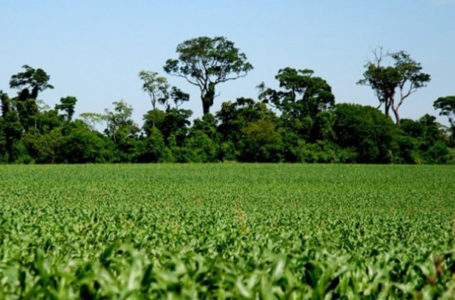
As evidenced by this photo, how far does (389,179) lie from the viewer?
1593 inches

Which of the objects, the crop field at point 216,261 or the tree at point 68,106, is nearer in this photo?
the crop field at point 216,261

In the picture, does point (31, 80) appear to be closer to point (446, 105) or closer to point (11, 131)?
point (11, 131)

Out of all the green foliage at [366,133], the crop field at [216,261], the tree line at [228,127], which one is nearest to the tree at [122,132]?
the tree line at [228,127]

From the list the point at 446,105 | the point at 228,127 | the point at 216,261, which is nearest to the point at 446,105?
the point at 446,105

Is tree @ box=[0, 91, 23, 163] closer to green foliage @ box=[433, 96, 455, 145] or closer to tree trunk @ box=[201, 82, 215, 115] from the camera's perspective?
tree trunk @ box=[201, 82, 215, 115]

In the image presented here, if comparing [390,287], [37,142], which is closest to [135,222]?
[390,287]

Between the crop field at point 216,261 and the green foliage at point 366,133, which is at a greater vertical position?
the green foliage at point 366,133

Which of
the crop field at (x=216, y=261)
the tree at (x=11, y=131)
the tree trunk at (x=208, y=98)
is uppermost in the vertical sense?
the tree trunk at (x=208, y=98)

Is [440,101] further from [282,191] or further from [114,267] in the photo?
[114,267]

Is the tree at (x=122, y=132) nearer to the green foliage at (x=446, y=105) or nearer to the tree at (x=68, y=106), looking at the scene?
the tree at (x=68, y=106)

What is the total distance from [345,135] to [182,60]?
29186 mm

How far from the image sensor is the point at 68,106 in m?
80.1

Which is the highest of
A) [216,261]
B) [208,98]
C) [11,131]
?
[208,98]

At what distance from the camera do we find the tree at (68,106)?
79812mm
